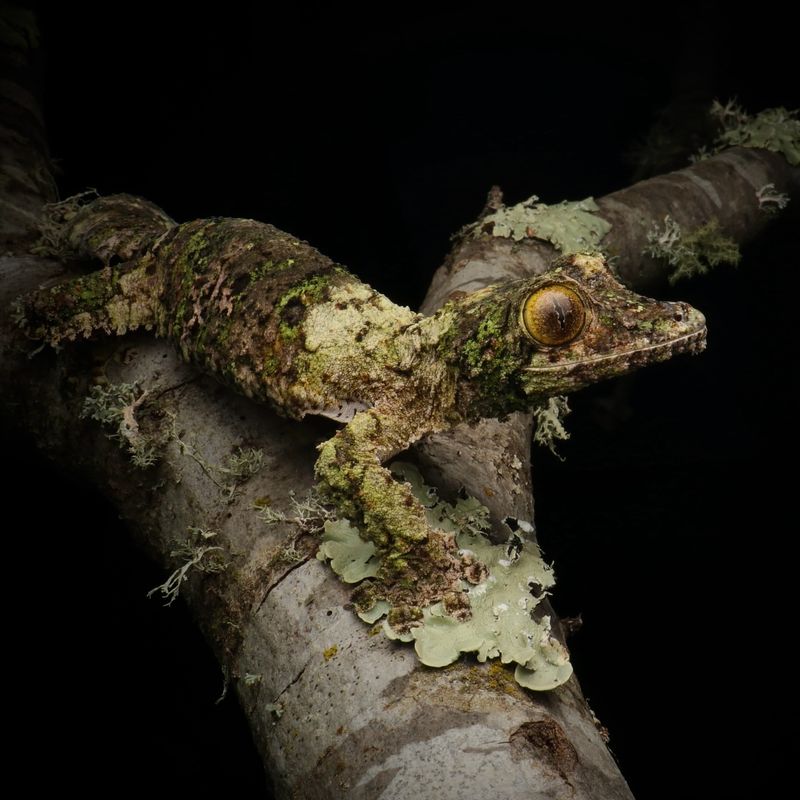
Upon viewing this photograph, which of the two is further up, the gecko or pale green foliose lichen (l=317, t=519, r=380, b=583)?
the gecko

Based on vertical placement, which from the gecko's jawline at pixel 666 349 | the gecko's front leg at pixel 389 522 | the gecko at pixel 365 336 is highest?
the gecko's jawline at pixel 666 349

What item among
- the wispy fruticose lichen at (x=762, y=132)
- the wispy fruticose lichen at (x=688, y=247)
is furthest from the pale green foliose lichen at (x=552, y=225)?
the wispy fruticose lichen at (x=762, y=132)

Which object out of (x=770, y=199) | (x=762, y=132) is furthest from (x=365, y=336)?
(x=762, y=132)

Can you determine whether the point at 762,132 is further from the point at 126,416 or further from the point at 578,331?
the point at 126,416

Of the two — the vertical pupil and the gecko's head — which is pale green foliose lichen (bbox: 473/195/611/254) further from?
the vertical pupil

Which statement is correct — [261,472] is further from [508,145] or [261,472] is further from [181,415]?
[508,145]

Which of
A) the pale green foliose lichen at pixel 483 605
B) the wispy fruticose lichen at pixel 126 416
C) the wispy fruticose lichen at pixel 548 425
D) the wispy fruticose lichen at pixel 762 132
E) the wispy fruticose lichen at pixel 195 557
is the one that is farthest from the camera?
the wispy fruticose lichen at pixel 762 132

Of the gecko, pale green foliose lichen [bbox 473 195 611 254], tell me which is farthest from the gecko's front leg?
pale green foliose lichen [bbox 473 195 611 254]

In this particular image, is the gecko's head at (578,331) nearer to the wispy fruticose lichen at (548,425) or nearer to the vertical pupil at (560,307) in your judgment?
the vertical pupil at (560,307)
